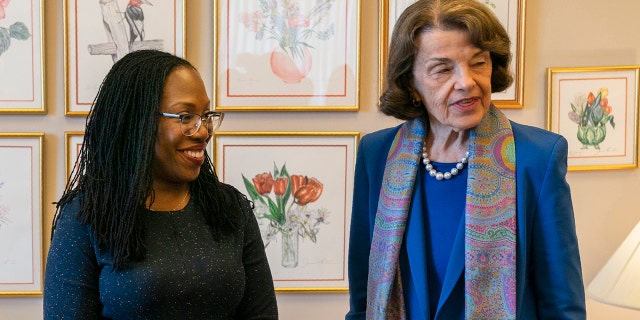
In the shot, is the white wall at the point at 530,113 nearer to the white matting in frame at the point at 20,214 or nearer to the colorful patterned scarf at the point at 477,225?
the white matting in frame at the point at 20,214

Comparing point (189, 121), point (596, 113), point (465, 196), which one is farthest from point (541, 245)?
point (596, 113)

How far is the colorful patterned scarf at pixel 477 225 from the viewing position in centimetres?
136

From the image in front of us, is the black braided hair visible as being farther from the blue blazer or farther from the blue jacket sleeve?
the blue jacket sleeve

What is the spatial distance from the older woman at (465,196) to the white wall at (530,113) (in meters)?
1.02

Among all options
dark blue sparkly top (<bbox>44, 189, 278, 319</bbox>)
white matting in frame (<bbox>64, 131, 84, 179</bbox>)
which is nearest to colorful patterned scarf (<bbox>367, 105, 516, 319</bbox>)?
dark blue sparkly top (<bbox>44, 189, 278, 319</bbox>)

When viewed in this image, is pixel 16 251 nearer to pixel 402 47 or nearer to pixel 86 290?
pixel 86 290

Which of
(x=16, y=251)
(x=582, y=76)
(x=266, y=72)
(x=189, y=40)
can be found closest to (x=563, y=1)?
(x=582, y=76)

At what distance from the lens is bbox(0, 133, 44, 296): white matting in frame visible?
2.47m

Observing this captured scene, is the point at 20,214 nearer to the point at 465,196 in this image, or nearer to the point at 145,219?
the point at 145,219

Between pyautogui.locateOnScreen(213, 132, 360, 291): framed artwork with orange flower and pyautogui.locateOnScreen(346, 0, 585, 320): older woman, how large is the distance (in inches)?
39.7

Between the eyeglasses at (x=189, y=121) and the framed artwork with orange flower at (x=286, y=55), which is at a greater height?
the framed artwork with orange flower at (x=286, y=55)

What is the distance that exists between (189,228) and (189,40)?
111 centimetres

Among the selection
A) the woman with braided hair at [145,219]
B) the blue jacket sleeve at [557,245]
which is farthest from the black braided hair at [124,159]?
the blue jacket sleeve at [557,245]

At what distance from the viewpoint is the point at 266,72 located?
2.50 meters
